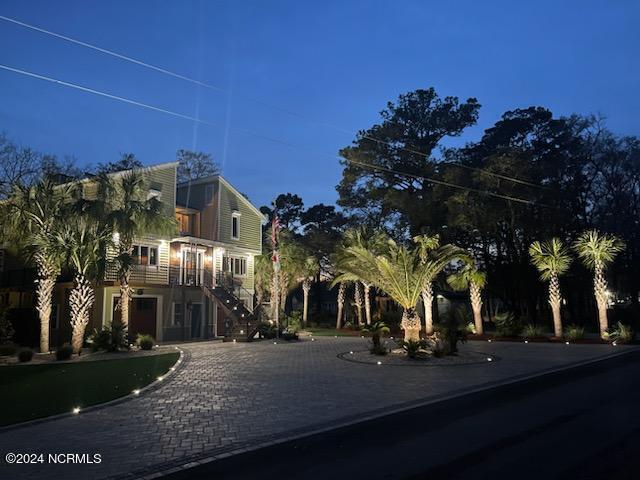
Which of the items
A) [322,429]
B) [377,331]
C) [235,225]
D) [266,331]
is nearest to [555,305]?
[377,331]

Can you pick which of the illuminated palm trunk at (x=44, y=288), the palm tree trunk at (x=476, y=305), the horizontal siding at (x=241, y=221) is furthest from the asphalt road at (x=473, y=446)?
the horizontal siding at (x=241, y=221)

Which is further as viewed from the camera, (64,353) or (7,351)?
(7,351)

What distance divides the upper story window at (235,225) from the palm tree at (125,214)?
1069cm

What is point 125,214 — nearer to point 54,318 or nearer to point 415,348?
point 54,318

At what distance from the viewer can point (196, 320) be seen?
102 feet

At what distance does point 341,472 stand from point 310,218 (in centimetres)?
4861

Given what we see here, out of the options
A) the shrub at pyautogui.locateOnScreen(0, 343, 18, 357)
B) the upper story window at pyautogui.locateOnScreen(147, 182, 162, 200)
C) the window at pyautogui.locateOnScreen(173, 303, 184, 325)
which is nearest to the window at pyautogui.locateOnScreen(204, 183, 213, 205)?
the upper story window at pyautogui.locateOnScreen(147, 182, 162, 200)

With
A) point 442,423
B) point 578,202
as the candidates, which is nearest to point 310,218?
point 578,202

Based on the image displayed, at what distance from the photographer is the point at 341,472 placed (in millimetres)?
5641

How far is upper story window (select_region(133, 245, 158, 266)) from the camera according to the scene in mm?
27578

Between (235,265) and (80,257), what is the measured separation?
1484 centimetres

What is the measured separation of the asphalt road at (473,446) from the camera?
5.58 metres

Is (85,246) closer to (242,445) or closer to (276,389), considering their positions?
(276,389)

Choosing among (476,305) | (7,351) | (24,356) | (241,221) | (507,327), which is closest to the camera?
(24,356)
